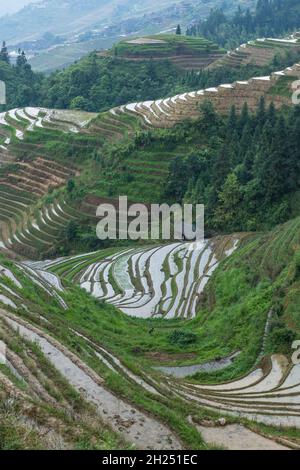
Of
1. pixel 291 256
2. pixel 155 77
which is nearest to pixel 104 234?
pixel 291 256

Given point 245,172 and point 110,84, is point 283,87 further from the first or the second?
point 110,84

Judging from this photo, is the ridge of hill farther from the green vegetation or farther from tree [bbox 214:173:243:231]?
the green vegetation

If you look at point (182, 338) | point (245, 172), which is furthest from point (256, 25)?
point (182, 338)

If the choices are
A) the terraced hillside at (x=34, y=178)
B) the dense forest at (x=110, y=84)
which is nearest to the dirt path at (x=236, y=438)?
the terraced hillside at (x=34, y=178)

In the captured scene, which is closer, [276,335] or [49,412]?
[49,412]

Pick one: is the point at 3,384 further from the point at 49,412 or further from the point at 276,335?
the point at 276,335

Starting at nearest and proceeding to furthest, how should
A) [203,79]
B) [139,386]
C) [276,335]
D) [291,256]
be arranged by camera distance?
[139,386] → [276,335] → [291,256] → [203,79]
